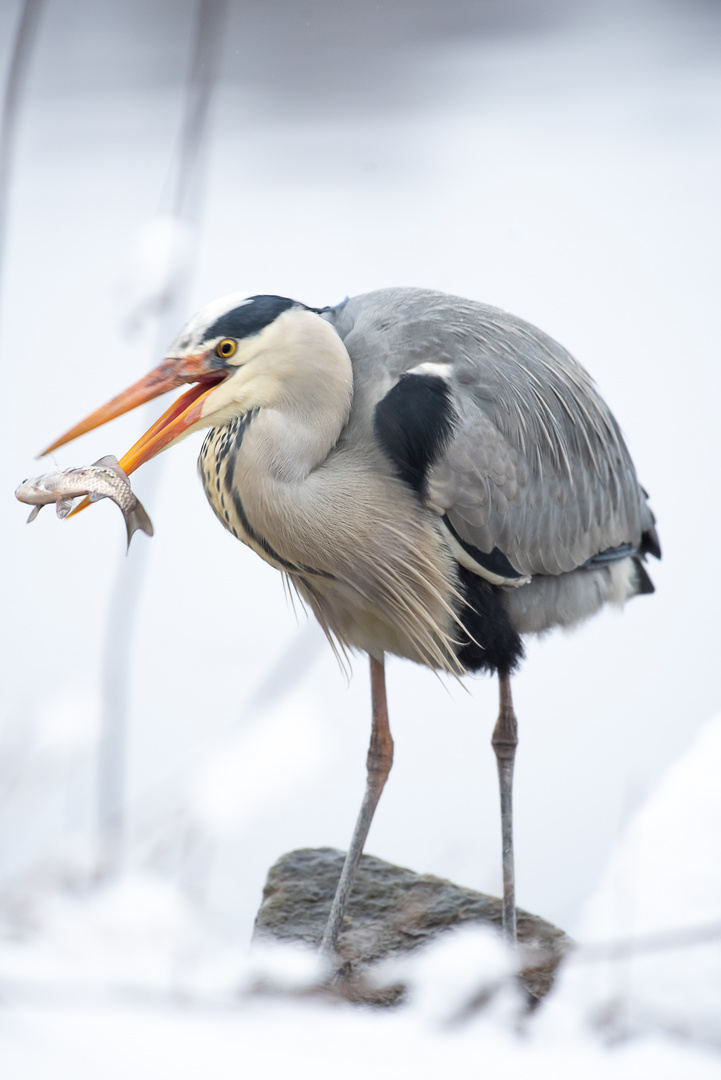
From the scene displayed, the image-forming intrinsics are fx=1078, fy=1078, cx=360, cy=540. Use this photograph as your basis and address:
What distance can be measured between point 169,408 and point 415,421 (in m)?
0.22

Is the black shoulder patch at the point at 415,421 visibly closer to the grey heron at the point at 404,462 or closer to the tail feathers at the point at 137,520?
the grey heron at the point at 404,462

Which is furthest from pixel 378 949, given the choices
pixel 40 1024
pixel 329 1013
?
pixel 40 1024

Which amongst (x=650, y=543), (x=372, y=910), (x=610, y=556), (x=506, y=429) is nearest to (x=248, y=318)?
(x=506, y=429)

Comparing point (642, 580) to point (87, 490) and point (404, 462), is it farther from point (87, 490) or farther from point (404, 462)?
point (87, 490)

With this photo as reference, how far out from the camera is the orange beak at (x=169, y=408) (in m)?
0.89

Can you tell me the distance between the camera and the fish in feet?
2.77

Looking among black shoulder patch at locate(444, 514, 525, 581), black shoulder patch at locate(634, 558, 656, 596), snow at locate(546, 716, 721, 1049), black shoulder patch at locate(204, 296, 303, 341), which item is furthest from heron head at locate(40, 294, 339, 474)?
black shoulder patch at locate(634, 558, 656, 596)

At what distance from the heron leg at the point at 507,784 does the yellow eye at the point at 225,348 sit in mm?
501

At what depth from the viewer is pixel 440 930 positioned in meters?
1.28

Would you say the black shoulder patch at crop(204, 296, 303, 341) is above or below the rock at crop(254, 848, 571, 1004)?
above

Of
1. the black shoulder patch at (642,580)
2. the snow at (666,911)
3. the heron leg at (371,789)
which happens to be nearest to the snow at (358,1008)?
the snow at (666,911)

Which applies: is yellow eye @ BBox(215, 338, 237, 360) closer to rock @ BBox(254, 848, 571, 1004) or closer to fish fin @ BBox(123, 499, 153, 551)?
fish fin @ BBox(123, 499, 153, 551)

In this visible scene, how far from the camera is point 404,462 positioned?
101 centimetres

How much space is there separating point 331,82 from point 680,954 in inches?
74.5
